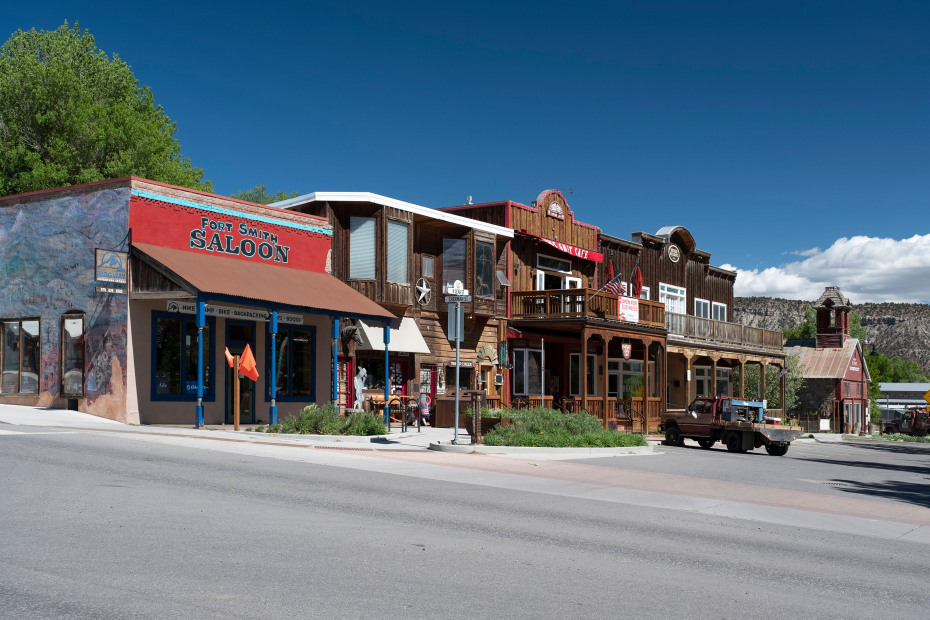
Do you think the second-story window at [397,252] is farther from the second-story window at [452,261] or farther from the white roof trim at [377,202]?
the second-story window at [452,261]

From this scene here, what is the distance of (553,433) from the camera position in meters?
20.9

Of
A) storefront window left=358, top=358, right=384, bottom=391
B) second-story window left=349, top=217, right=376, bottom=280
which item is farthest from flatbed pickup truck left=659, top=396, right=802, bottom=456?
second-story window left=349, top=217, right=376, bottom=280

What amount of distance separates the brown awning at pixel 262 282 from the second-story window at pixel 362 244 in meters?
0.65

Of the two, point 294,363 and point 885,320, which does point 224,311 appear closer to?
point 294,363

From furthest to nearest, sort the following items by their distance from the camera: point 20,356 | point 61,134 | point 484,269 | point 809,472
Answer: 1. point 61,134
2. point 484,269
3. point 20,356
4. point 809,472

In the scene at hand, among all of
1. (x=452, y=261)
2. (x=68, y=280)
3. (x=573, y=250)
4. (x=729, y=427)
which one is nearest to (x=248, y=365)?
(x=68, y=280)

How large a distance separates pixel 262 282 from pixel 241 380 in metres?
3.55

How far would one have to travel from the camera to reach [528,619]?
20.6 ft

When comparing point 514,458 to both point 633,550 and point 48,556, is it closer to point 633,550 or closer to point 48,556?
point 633,550

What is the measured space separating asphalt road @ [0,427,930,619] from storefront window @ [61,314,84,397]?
10312 millimetres

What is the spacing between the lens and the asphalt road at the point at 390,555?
258 inches

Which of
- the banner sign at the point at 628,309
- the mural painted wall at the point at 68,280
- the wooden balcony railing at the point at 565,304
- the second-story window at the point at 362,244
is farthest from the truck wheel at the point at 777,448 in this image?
the mural painted wall at the point at 68,280

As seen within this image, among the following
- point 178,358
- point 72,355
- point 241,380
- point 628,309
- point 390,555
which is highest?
point 628,309

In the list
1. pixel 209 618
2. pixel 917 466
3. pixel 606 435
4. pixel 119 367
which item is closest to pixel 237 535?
pixel 209 618
